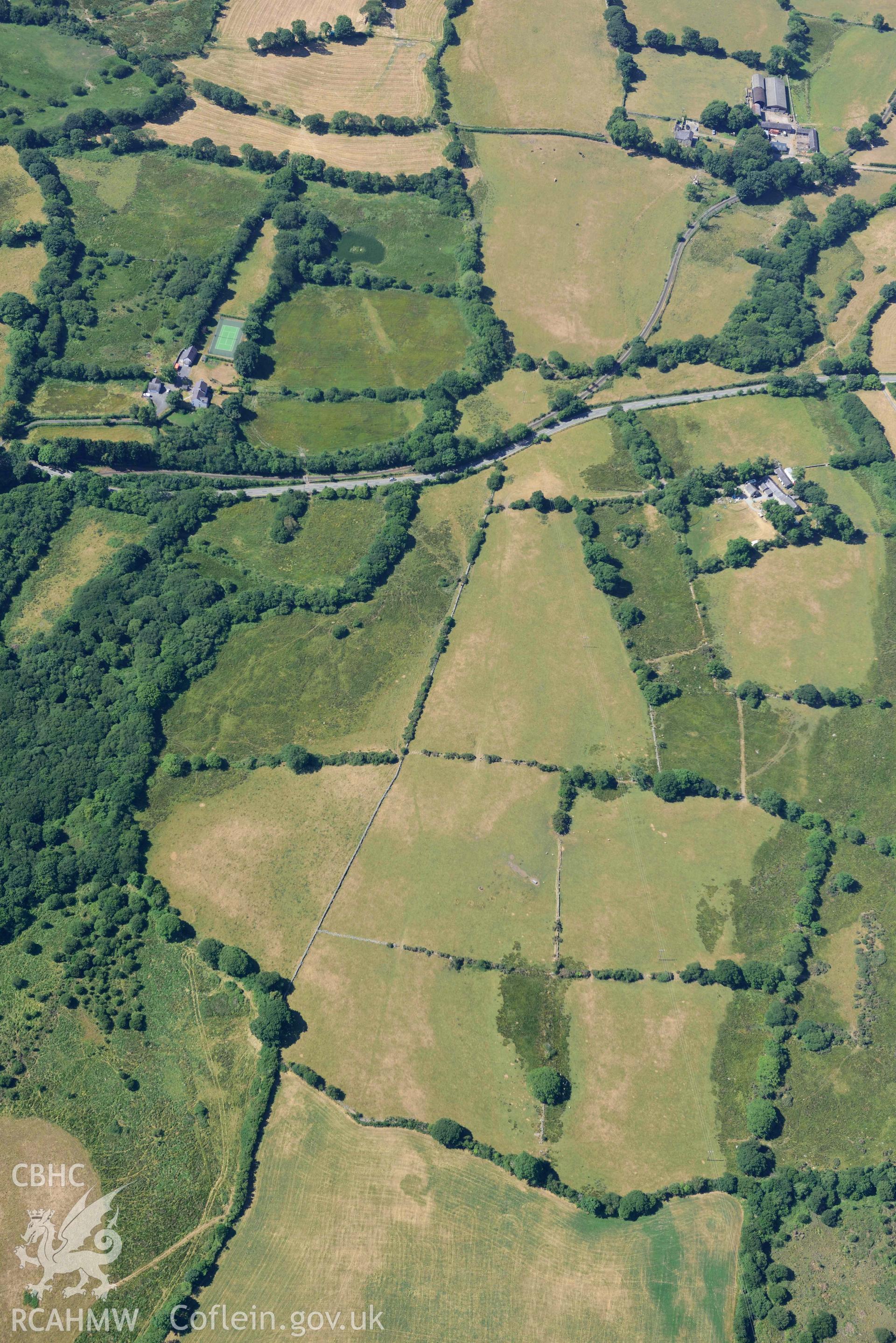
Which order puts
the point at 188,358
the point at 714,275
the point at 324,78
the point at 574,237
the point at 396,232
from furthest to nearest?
1. the point at 324,78
2. the point at 574,237
3. the point at 714,275
4. the point at 396,232
5. the point at 188,358

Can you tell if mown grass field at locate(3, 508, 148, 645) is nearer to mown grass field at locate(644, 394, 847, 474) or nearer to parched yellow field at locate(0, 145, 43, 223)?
parched yellow field at locate(0, 145, 43, 223)

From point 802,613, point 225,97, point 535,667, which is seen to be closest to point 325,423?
point 535,667

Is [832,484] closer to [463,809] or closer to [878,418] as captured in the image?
[878,418]

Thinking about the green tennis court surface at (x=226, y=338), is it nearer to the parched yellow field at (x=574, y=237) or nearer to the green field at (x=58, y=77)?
the parched yellow field at (x=574, y=237)

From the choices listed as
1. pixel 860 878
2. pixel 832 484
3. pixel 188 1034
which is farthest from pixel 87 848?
pixel 832 484

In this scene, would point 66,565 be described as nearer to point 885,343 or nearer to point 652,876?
point 652,876

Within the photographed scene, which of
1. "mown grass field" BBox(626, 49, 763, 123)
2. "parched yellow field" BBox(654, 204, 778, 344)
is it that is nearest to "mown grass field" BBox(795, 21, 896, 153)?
"mown grass field" BBox(626, 49, 763, 123)

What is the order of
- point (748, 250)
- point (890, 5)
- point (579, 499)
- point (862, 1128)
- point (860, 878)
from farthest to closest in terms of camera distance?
point (890, 5) → point (748, 250) → point (579, 499) → point (860, 878) → point (862, 1128)
